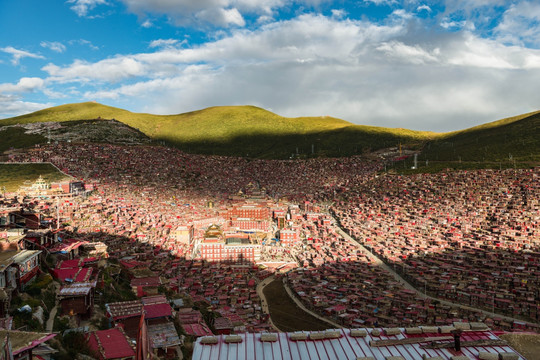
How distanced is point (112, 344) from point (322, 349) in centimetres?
647

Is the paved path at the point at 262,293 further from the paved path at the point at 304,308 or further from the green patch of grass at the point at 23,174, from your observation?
the green patch of grass at the point at 23,174

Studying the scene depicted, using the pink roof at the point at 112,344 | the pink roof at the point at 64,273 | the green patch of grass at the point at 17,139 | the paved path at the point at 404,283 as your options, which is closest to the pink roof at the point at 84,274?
the pink roof at the point at 64,273

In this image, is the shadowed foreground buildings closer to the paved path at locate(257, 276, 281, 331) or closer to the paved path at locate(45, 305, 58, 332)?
the paved path at locate(45, 305, 58, 332)

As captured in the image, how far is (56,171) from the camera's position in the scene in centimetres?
5947

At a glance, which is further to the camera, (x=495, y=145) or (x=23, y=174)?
(x=495, y=145)

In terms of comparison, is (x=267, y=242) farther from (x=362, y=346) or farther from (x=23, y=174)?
(x=362, y=346)

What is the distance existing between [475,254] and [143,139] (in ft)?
259

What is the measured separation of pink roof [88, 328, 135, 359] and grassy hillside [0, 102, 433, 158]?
295 ft

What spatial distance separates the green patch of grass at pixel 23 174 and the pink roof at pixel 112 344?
44411mm

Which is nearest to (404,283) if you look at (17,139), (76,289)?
(76,289)

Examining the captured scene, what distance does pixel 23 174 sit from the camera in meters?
56.1

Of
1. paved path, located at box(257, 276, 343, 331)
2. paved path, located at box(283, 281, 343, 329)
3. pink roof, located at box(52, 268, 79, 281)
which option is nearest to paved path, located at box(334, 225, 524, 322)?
paved path, located at box(283, 281, 343, 329)

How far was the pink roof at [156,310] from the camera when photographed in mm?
13430

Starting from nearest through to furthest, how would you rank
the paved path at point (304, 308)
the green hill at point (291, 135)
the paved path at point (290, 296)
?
1. the paved path at point (304, 308)
2. the paved path at point (290, 296)
3. the green hill at point (291, 135)
